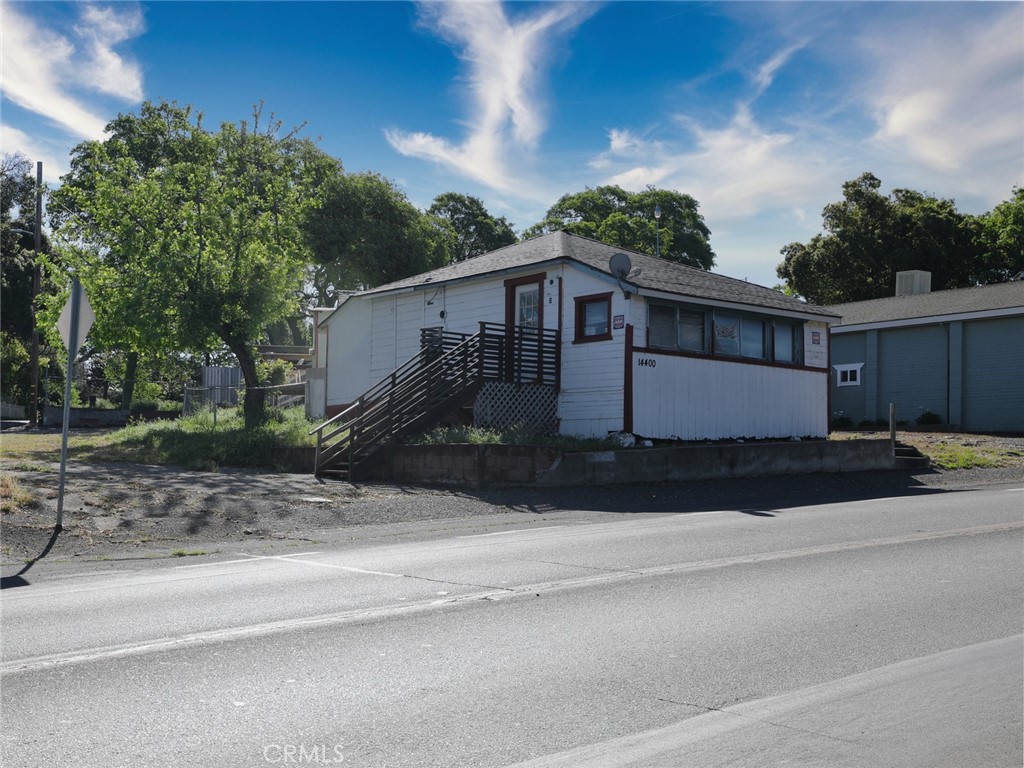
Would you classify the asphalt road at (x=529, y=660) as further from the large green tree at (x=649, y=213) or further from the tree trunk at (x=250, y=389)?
the large green tree at (x=649, y=213)

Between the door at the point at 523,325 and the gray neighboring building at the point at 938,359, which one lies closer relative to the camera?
the door at the point at 523,325

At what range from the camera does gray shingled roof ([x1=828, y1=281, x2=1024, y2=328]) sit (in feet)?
109

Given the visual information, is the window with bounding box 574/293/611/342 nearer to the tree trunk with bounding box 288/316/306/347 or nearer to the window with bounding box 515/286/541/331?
the window with bounding box 515/286/541/331

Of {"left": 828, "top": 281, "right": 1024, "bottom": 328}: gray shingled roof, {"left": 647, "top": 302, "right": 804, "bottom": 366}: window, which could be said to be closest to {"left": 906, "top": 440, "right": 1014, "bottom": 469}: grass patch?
{"left": 647, "top": 302, "right": 804, "bottom": 366}: window

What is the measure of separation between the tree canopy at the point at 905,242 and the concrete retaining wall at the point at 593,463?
115 ft

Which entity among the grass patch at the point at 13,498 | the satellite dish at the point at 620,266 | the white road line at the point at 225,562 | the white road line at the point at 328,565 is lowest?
the white road line at the point at 225,562

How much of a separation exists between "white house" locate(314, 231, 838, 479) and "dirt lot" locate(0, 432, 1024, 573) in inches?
129

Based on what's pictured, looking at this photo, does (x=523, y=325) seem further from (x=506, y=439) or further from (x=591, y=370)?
(x=506, y=439)

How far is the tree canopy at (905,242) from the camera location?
2066 inches

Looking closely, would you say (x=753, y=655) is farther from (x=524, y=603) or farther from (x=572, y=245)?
(x=572, y=245)

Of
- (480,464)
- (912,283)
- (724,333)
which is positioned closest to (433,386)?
(480,464)

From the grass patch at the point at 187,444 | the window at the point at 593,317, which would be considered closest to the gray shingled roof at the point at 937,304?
the window at the point at 593,317

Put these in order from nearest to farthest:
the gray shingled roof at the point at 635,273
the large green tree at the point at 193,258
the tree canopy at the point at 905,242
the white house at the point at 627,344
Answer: the white house at the point at 627,344, the gray shingled roof at the point at 635,273, the large green tree at the point at 193,258, the tree canopy at the point at 905,242

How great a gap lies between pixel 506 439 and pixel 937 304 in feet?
74.7
